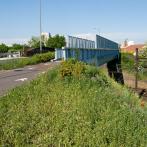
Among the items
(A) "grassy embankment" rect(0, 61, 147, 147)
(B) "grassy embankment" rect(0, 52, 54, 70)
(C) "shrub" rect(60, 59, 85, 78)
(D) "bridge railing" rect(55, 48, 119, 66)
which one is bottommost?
(B) "grassy embankment" rect(0, 52, 54, 70)

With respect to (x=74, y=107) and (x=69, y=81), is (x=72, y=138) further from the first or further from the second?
(x=69, y=81)

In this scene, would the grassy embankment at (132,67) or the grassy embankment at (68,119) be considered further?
the grassy embankment at (132,67)

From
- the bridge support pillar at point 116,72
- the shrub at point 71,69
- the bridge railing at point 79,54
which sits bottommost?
the bridge support pillar at point 116,72

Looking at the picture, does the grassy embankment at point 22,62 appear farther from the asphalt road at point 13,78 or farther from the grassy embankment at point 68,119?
the grassy embankment at point 68,119

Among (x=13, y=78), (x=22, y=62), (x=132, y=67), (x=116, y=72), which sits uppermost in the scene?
(x=13, y=78)

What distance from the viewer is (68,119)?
989 centimetres

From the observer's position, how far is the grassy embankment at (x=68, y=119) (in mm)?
8602

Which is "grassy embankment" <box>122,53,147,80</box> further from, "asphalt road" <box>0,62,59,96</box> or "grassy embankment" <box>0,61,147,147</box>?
"grassy embankment" <box>0,61,147,147</box>

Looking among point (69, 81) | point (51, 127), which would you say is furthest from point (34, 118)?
point (69, 81)

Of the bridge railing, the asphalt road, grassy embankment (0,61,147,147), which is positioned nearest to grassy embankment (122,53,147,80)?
the bridge railing

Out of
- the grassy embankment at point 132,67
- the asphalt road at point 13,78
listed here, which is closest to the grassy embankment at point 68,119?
the asphalt road at point 13,78

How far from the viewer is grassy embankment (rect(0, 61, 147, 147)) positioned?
28.2 feet

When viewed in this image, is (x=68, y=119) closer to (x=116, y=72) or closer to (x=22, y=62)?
(x=116, y=72)

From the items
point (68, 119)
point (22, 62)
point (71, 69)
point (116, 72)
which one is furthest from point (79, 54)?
point (22, 62)
